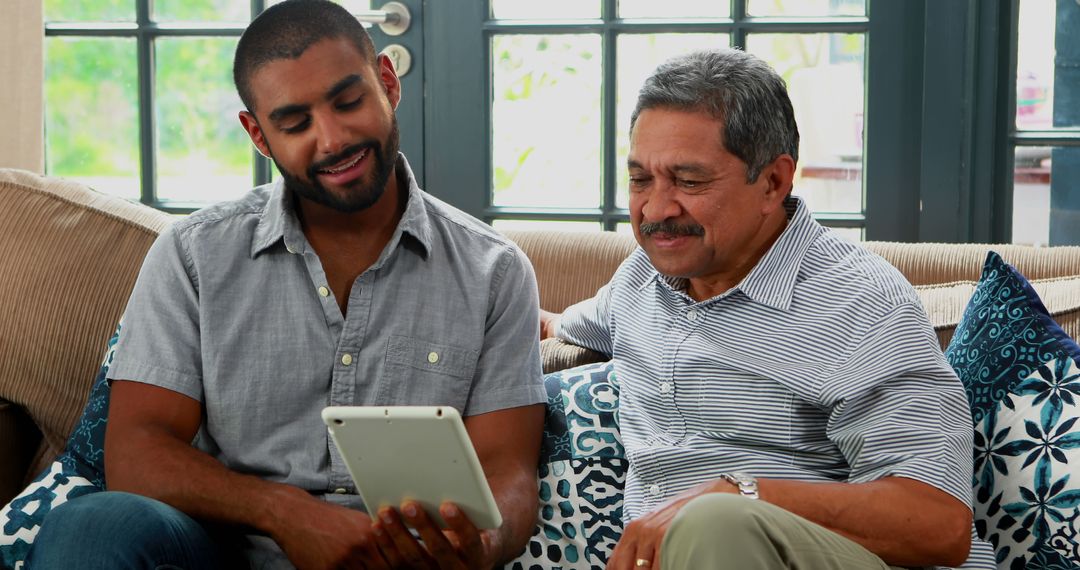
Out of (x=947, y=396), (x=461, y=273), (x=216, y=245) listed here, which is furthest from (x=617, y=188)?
(x=947, y=396)

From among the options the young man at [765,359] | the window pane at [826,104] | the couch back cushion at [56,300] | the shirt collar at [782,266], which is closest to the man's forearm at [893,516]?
the young man at [765,359]

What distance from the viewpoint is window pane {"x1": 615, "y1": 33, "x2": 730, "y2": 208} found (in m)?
2.47

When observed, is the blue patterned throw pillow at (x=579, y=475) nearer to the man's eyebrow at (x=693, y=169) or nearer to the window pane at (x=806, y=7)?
the man's eyebrow at (x=693, y=169)

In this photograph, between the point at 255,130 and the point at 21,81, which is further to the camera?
the point at 21,81

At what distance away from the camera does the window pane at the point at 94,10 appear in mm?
2707

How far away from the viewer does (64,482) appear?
165 centimetres

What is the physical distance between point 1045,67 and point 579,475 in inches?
51.8

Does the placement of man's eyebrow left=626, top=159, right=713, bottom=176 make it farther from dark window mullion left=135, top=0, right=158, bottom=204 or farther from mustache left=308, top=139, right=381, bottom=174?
dark window mullion left=135, top=0, right=158, bottom=204

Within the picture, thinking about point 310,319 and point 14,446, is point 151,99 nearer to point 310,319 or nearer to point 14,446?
point 14,446

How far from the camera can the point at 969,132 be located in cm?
231

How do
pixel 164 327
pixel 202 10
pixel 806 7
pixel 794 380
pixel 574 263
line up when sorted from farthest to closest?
pixel 202 10 → pixel 806 7 → pixel 574 263 → pixel 164 327 → pixel 794 380

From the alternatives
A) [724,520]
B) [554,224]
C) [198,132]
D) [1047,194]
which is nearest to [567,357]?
[724,520]

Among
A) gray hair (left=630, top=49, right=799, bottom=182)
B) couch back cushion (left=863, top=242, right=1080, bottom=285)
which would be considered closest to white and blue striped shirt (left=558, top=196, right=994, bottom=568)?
gray hair (left=630, top=49, right=799, bottom=182)

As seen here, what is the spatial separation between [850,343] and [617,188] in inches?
46.8
